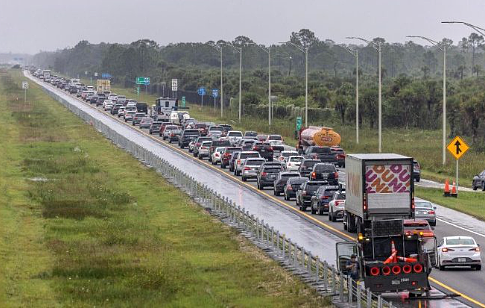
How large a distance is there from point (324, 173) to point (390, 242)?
3983 cm

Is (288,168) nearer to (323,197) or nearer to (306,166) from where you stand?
(306,166)

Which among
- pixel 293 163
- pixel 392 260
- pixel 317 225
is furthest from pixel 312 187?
pixel 392 260

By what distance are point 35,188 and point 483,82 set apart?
11287 cm

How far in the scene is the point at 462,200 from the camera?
68250 mm

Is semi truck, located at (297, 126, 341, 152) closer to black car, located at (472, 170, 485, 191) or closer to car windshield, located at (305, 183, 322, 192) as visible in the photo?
black car, located at (472, 170, 485, 191)

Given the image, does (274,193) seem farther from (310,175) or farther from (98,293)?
(98,293)

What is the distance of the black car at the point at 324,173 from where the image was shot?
70787 mm

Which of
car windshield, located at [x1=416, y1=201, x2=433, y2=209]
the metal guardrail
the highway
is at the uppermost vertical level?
car windshield, located at [x1=416, y1=201, x2=433, y2=209]

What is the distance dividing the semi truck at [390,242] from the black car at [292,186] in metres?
27.3

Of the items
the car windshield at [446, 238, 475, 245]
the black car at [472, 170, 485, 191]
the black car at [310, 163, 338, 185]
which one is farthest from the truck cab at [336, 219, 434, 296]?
the black car at [472, 170, 485, 191]

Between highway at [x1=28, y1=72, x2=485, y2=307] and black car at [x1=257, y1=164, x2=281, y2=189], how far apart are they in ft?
2.23

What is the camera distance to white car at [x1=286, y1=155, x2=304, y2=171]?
264ft

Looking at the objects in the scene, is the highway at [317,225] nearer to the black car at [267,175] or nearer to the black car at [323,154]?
the black car at [267,175]

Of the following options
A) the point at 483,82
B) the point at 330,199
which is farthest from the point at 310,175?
the point at 483,82
